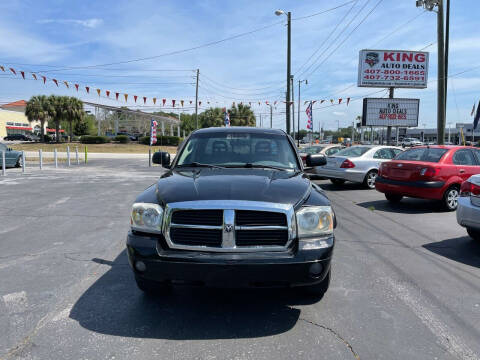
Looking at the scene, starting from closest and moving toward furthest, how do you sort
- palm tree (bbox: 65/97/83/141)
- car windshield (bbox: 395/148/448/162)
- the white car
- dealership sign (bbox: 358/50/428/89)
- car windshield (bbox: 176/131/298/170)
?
car windshield (bbox: 176/131/298/170) → the white car → car windshield (bbox: 395/148/448/162) → dealership sign (bbox: 358/50/428/89) → palm tree (bbox: 65/97/83/141)

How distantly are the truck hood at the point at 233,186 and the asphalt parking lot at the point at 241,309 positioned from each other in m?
1.07

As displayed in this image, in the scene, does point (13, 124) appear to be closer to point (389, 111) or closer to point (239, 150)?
point (389, 111)

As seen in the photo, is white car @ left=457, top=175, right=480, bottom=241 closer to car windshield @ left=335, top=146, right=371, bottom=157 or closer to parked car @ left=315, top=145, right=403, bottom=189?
parked car @ left=315, top=145, right=403, bottom=189

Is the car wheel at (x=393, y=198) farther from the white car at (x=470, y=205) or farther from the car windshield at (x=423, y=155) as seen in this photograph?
the white car at (x=470, y=205)

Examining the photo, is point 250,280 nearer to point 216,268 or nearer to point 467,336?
point 216,268

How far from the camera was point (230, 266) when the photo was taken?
286cm

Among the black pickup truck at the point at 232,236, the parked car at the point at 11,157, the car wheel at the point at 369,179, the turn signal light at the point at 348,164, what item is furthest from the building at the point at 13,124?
the black pickup truck at the point at 232,236

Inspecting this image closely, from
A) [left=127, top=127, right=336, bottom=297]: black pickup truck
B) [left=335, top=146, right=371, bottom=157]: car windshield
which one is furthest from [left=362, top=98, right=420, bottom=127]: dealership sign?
[left=127, top=127, right=336, bottom=297]: black pickup truck

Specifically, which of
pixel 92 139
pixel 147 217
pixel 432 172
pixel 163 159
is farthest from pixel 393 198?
pixel 92 139

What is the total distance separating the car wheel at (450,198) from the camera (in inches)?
332

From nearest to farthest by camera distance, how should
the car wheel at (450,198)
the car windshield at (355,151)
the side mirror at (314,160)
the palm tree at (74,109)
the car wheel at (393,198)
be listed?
the side mirror at (314,160) < the car wheel at (450,198) < the car wheel at (393,198) < the car windshield at (355,151) < the palm tree at (74,109)

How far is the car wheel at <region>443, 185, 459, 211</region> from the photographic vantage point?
8.45 metres

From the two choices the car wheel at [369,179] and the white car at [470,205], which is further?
the car wheel at [369,179]

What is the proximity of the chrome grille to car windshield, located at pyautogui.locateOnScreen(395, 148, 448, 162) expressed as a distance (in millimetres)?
6979
